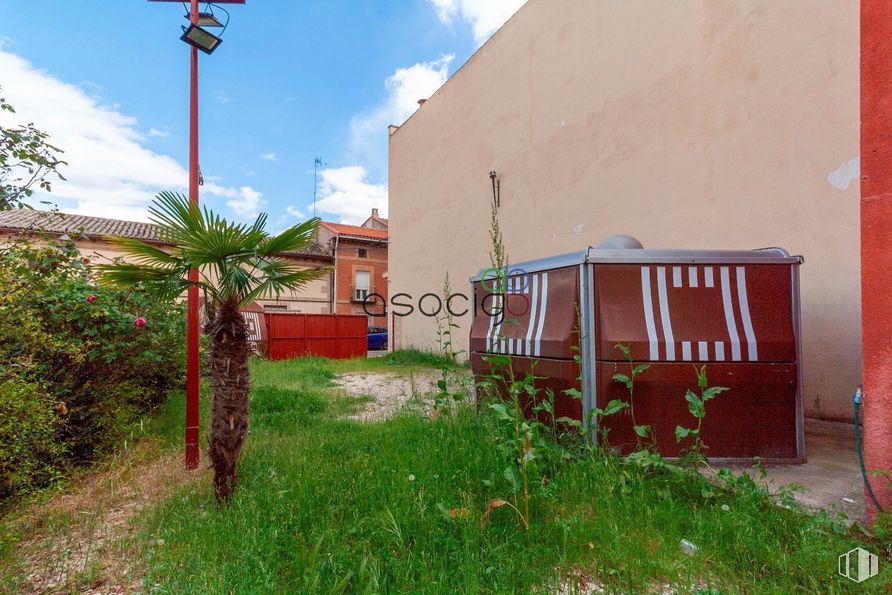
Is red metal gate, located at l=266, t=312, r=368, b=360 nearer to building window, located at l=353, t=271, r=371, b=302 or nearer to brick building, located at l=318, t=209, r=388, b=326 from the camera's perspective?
brick building, located at l=318, t=209, r=388, b=326

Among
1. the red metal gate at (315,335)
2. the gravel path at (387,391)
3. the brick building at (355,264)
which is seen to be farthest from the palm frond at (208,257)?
the brick building at (355,264)

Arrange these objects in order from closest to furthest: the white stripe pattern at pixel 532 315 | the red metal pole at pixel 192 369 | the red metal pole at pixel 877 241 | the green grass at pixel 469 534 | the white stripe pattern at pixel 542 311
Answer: the green grass at pixel 469 534, the red metal pole at pixel 877 241, the red metal pole at pixel 192 369, the white stripe pattern at pixel 542 311, the white stripe pattern at pixel 532 315

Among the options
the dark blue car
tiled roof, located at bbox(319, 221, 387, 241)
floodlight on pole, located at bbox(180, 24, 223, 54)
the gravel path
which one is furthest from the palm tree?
tiled roof, located at bbox(319, 221, 387, 241)

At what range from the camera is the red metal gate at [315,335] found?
14344 mm

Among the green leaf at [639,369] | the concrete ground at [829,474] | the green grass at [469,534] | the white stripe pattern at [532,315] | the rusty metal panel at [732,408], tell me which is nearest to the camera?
the green grass at [469,534]

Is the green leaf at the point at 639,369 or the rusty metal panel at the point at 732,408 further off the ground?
the green leaf at the point at 639,369

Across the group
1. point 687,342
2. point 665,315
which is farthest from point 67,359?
point 687,342

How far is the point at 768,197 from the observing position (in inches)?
230

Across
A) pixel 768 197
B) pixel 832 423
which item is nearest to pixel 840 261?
pixel 768 197

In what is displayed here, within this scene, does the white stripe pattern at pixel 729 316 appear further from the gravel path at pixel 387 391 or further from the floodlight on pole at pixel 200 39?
the floodlight on pole at pixel 200 39

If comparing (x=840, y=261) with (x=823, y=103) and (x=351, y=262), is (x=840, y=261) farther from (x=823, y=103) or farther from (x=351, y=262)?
(x=351, y=262)

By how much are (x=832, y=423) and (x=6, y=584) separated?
7523 millimetres

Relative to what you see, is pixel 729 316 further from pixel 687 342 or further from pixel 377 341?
pixel 377 341

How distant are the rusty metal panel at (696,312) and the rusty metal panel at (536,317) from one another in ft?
0.89
